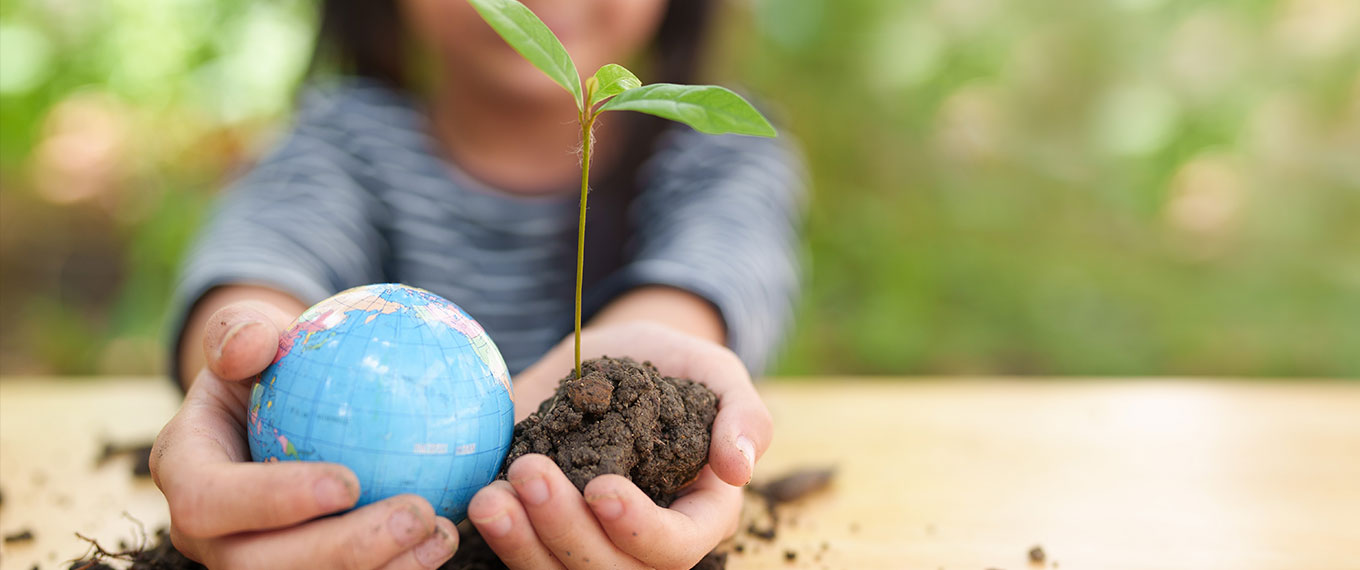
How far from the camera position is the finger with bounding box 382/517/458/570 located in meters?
0.88

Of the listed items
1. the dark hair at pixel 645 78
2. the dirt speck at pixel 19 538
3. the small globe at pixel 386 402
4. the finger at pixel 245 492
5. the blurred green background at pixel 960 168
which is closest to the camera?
the finger at pixel 245 492

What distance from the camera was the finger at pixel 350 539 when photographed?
2.80 feet

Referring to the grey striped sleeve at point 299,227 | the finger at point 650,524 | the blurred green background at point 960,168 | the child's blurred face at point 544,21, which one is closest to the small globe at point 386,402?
the finger at point 650,524

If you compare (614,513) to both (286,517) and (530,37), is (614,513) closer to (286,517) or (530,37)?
(286,517)

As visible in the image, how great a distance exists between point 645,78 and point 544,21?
25.3 inches

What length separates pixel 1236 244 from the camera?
12.4ft

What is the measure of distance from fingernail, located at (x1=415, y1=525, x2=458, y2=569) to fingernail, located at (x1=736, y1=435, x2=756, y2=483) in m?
0.33

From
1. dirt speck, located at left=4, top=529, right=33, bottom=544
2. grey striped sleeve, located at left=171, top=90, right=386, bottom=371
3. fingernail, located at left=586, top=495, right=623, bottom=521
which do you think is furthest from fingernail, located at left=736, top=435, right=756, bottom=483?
dirt speck, located at left=4, top=529, right=33, bottom=544

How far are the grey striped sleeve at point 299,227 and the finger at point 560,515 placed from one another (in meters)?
0.86

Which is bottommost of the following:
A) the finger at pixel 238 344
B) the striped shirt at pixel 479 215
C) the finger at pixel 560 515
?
the finger at pixel 560 515

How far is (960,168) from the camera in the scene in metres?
3.80

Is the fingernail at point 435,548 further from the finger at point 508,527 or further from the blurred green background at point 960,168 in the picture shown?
the blurred green background at point 960,168

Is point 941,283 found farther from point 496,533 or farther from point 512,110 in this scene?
point 496,533

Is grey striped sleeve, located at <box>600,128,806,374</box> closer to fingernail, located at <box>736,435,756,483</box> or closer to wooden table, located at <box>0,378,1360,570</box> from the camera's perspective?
wooden table, located at <box>0,378,1360,570</box>
